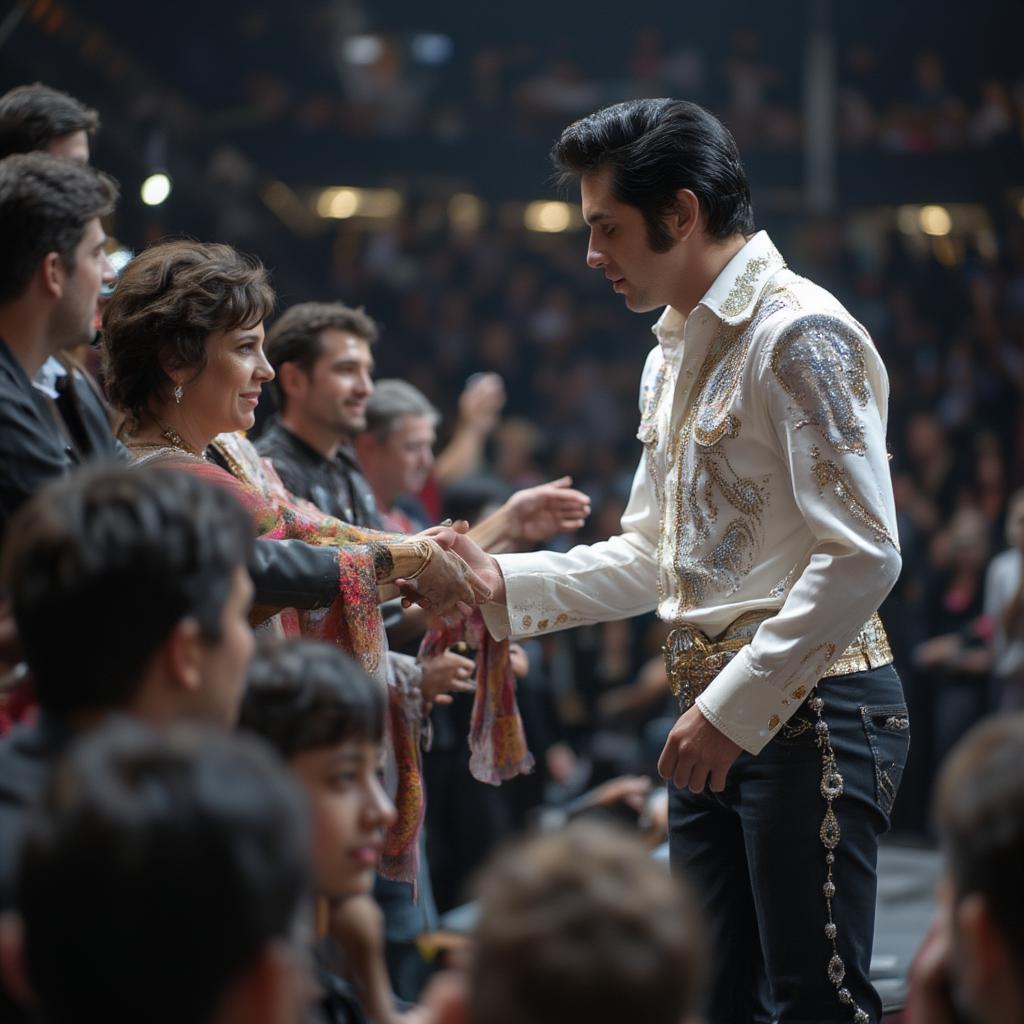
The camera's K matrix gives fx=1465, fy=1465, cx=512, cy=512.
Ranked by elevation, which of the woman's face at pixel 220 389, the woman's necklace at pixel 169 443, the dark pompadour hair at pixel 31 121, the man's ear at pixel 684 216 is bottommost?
the woman's necklace at pixel 169 443

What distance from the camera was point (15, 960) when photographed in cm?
126

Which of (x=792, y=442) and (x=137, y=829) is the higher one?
(x=792, y=442)

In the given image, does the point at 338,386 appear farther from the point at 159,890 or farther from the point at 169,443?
the point at 159,890

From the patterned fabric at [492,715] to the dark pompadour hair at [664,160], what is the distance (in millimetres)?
844

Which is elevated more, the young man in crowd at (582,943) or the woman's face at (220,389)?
the woman's face at (220,389)

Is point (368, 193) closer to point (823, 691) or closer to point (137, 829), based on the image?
point (823, 691)

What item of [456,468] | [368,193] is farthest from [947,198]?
[456,468]

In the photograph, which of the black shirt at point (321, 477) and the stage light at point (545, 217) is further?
the stage light at point (545, 217)

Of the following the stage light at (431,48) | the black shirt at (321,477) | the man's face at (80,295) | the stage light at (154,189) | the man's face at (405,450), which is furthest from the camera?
the stage light at (431,48)

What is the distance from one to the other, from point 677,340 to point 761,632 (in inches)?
22.9

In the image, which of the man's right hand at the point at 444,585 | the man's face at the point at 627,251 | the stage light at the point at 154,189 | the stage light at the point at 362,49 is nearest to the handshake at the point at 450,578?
the man's right hand at the point at 444,585

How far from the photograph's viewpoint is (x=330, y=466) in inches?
144

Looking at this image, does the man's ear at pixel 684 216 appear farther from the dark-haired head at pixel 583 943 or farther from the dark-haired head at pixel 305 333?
the dark-haired head at pixel 305 333

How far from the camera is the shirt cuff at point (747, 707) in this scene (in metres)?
2.16
